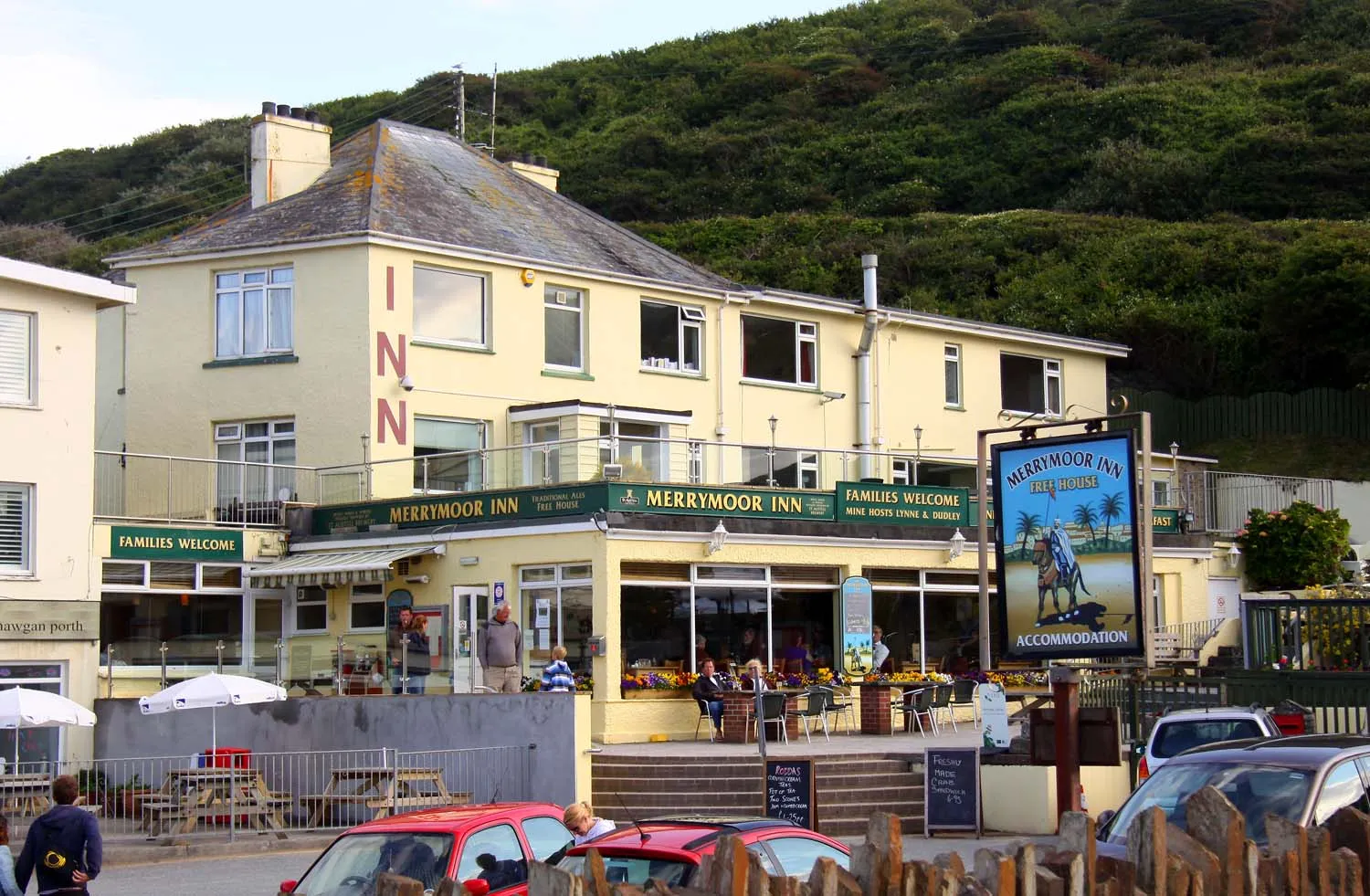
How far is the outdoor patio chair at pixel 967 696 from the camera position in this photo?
2819cm

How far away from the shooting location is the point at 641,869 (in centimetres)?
1035

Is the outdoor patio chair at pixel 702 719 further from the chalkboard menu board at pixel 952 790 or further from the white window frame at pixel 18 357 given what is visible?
the white window frame at pixel 18 357

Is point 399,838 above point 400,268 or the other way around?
the other way around

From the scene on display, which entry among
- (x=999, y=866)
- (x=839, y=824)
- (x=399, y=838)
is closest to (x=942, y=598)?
(x=839, y=824)

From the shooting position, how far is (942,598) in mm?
30531

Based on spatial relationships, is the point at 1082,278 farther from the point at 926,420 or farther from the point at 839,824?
the point at 839,824

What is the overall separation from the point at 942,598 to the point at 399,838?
784 inches

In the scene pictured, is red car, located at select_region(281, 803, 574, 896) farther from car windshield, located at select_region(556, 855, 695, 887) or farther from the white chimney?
the white chimney

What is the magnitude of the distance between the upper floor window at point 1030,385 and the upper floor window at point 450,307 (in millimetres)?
12189

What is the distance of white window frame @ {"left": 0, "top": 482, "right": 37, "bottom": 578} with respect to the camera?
84.1ft

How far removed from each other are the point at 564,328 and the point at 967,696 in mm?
9999

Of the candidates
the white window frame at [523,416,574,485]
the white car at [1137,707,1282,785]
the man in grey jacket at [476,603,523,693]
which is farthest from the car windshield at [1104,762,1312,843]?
the white window frame at [523,416,574,485]

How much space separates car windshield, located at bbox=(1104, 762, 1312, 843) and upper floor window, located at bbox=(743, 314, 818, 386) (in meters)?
23.6

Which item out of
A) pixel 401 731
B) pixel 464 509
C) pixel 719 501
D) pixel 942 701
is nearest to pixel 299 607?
pixel 464 509
